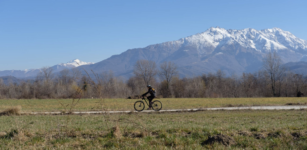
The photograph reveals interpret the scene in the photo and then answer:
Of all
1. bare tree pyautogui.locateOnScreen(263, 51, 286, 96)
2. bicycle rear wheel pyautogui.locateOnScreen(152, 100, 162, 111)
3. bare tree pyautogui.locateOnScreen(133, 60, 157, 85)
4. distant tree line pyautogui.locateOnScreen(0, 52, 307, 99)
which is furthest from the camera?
bare tree pyautogui.locateOnScreen(133, 60, 157, 85)

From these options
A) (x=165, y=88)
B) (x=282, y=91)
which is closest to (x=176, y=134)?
(x=165, y=88)

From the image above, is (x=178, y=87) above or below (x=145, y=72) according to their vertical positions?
below

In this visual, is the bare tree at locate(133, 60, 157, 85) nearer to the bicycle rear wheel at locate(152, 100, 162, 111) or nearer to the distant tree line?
the distant tree line

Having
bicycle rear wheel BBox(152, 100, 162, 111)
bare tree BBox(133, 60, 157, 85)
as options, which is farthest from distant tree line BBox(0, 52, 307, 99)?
bicycle rear wheel BBox(152, 100, 162, 111)

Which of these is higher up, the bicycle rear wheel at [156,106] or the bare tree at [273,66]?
the bare tree at [273,66]

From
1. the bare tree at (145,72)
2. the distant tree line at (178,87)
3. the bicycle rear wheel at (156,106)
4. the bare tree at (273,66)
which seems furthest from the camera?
the bare tree at (145,72)

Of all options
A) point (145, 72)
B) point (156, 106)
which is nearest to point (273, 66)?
point (145, 72)

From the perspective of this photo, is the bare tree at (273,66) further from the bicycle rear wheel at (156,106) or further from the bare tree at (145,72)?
the bicycle rear wheel at (156,106)

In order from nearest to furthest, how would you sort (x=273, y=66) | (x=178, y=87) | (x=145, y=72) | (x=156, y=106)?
(x=156, y=106)
(x=273, y=66)
(x=178, y=87)
(x=145, y=72)

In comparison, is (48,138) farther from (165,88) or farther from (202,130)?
(165,88)

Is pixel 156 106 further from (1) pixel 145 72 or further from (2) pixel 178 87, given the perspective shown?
(1) pixel 145 72

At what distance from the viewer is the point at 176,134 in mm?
8883

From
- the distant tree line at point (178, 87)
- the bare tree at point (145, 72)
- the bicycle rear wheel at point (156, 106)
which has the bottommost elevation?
the bicycle rear wheel at point (156, 106)

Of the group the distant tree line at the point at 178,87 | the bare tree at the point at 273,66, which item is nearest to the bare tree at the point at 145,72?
the distant tree line at the point at 178,87
